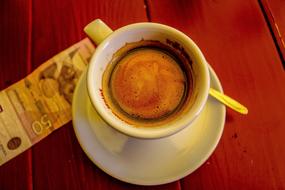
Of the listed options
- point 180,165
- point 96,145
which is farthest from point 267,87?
point 96,145

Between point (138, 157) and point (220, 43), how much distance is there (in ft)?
0.98

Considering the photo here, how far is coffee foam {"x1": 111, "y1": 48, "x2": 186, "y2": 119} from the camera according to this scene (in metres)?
0.61

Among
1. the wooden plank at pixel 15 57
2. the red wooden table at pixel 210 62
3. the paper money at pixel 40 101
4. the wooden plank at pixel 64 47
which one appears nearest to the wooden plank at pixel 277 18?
the red wooden table at pixel 210 62

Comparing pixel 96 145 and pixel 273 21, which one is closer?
pixel 96 145

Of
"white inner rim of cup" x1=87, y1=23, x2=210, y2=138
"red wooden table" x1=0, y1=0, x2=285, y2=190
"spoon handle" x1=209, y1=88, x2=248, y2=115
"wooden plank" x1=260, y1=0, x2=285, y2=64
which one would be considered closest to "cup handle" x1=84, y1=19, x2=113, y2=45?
"white inner rim of cup" x1=87, y1=23, x2=210, y2=138

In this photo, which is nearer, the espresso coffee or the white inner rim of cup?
the white inner rim of cup

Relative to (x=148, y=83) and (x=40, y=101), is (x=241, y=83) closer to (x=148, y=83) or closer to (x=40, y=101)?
(x=148, y=83)

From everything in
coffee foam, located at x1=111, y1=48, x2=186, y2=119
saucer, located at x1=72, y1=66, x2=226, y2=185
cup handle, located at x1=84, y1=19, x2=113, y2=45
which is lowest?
saucer, located at x1=72, y1=66, x2=226, y2=185

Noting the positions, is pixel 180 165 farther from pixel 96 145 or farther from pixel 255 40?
pixel 255 40

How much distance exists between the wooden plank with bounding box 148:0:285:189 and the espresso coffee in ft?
0.29

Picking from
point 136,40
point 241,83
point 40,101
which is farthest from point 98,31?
point 241,83

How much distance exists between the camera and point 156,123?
22.7 inches

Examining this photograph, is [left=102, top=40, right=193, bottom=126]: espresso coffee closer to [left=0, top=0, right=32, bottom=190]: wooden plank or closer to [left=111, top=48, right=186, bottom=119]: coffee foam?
[left=111, top=48, right=186, bottom=119]: coffee foam

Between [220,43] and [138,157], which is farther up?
[220,43]
